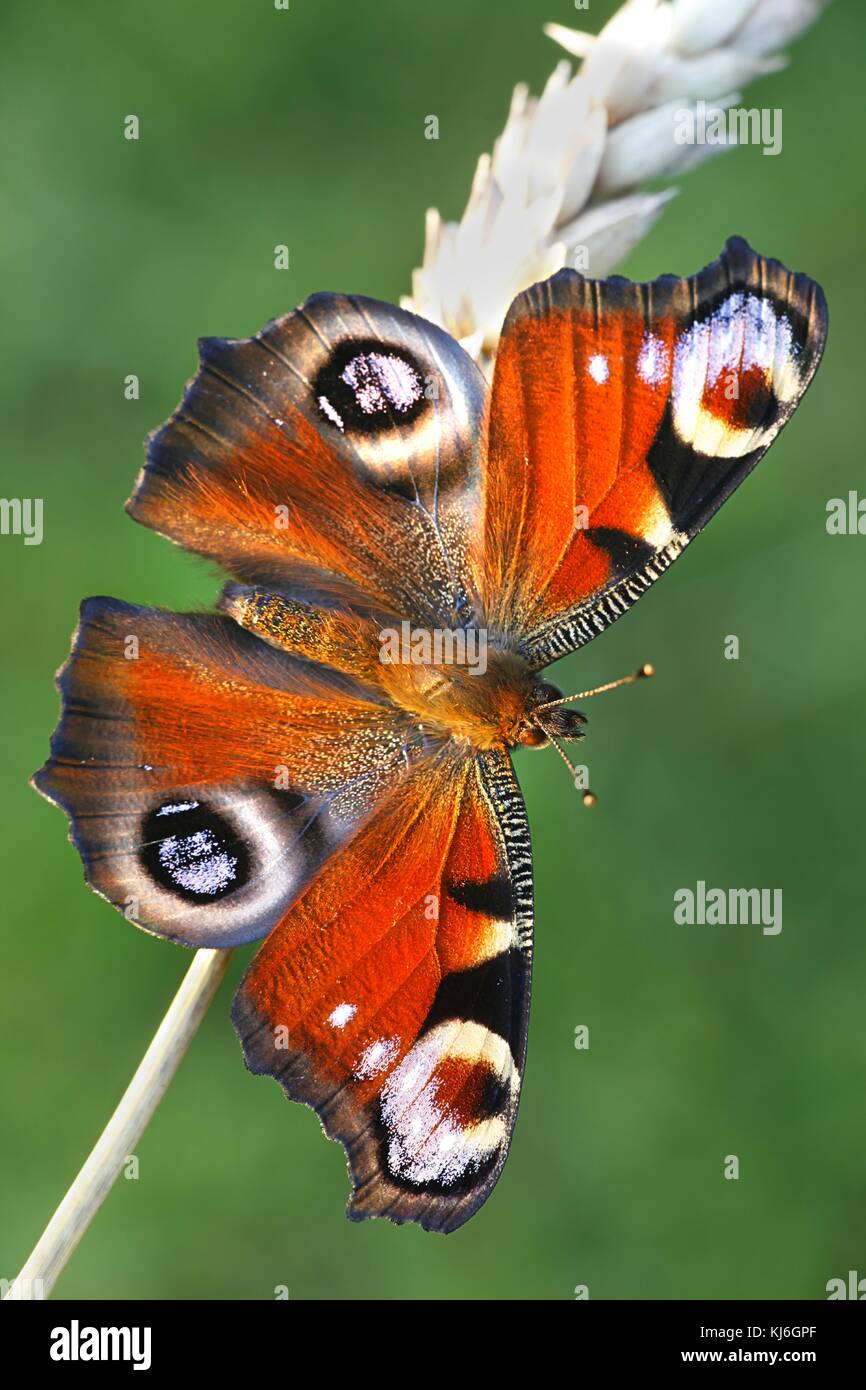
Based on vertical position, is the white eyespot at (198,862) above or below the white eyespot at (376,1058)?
above

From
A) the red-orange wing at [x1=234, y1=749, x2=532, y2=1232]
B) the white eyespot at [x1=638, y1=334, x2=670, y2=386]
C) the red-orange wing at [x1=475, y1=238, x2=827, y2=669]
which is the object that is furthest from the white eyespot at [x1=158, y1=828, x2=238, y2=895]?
the white eyespot at [x1=638, y1=334, x2=670, y2=386]

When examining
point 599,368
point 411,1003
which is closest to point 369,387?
point 599,368

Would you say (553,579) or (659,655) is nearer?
(553,579)

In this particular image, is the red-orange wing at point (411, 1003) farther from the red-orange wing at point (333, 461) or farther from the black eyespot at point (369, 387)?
the black eyespot at point (369, 387)

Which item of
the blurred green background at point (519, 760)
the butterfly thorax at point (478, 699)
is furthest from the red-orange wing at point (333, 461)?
the blurred green background at point (519, 760)

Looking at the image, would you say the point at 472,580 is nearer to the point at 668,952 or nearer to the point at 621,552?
the point at 621,552

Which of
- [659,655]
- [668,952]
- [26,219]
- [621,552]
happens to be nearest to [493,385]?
[621,552]
